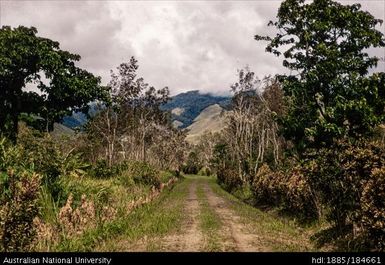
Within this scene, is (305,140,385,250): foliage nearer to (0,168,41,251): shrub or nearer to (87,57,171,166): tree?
(0,168,41,251): shrub

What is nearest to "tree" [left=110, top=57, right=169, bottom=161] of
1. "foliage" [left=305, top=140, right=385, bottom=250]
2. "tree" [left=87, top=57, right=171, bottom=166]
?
"tree" [left=87, top=57, right=171, bottom=166]

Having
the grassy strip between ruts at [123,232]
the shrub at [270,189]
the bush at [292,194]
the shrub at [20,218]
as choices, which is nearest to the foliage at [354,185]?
the bush at [292,194]

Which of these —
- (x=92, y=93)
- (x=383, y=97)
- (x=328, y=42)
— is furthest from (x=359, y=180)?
(x=92, y=93)

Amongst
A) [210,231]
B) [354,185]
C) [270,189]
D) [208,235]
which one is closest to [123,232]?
[208,235]

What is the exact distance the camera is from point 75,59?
3083 centimetres

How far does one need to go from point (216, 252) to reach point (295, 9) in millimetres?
16151

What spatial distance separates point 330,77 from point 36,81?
713 inches

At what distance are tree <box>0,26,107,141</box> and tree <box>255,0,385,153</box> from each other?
44.9 ft

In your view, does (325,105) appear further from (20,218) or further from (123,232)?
(20,218)

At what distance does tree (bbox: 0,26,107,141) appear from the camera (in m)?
27.5

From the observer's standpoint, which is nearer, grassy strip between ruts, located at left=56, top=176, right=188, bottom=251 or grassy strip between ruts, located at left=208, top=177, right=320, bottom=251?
grassy strip between ruts, located at left=56, top=176, right=188, bottom=251

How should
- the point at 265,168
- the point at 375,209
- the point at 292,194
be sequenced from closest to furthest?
the point at 375,209
the point at 292,194
the point at 265,168

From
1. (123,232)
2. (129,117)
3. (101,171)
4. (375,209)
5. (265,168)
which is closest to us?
(375,209)

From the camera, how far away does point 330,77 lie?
22.5 meters
